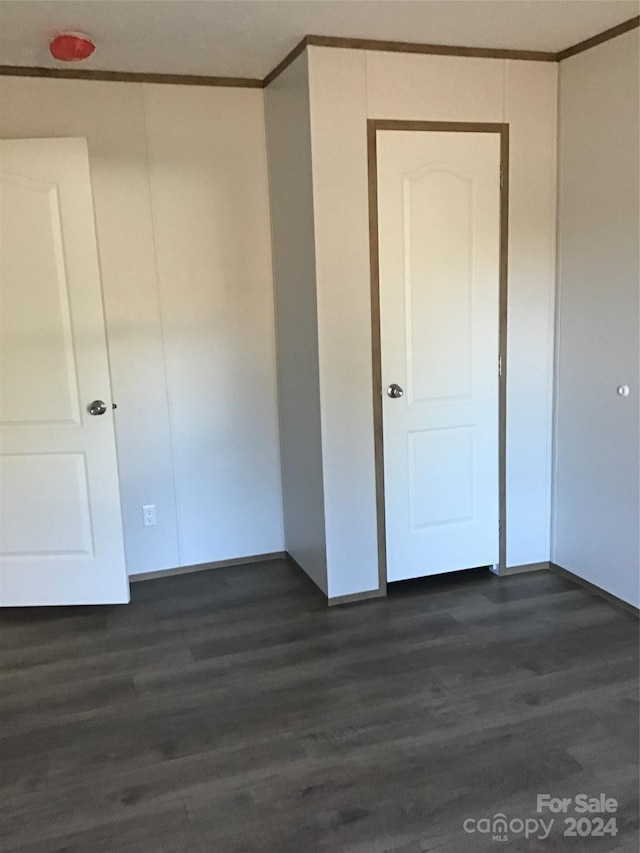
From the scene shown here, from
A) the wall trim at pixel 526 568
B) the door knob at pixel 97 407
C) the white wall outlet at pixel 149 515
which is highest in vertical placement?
the door knob at pixel 97 407

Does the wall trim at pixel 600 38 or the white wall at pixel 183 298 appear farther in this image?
the white wall at pixel 183 298

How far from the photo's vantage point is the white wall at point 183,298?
325 cm

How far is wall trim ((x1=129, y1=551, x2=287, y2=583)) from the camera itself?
3641 mm

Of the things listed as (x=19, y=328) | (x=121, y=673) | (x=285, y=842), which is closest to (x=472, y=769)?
(x=285, y=842)

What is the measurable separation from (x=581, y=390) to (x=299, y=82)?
5.85 feet

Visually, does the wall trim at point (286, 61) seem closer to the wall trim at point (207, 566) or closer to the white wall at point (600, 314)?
the white wall at point (600, 314)

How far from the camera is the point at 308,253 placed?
306 cm

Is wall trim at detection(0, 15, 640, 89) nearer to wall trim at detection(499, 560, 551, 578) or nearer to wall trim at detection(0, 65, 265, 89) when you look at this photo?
wall trim at detection(0, 65, 265, 89)

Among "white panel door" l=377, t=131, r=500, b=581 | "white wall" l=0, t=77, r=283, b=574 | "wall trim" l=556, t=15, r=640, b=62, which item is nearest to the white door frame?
"white panel door" l=377, t=131, r=500, b=581

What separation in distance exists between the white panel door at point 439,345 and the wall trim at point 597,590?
346 millimetres

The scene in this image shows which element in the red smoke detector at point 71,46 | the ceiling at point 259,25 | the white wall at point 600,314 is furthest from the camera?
the white wall at point 600,314

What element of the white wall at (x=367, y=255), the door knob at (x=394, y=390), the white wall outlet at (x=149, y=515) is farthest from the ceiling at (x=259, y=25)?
the white wall outlet at (x=149, y=515)

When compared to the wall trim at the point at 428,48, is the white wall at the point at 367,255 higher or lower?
lower

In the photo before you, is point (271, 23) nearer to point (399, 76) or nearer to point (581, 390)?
point (399, 76)
